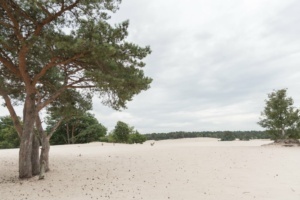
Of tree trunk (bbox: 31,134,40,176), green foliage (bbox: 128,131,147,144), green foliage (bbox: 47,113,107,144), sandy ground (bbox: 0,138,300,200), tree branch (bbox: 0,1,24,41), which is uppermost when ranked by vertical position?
tree branch (bbox: 0,1,24,41)

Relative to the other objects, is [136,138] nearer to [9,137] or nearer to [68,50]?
[9,137]

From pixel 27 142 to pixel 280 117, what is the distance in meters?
22.9

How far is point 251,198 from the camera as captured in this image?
9016mm

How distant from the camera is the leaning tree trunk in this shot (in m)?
13.1

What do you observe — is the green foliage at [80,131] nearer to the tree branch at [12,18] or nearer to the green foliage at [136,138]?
the green foliage at [136,138]

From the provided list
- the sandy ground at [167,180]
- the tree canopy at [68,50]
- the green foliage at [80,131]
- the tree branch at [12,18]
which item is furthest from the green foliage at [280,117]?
the green foliage at [80,131]

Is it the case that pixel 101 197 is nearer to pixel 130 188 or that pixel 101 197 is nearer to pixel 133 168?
pixel 130 188

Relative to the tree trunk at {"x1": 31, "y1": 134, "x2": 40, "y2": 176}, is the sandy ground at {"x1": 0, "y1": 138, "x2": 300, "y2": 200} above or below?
below

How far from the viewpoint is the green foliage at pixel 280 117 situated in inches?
1028

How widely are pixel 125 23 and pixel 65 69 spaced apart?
4.11 metres

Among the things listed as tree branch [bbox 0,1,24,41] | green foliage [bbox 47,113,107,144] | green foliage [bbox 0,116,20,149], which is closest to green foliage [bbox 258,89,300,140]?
tree branch [bbox 0,1,24,41]

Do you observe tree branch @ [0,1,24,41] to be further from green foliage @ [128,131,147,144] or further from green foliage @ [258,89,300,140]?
green foliage @ [128,131,147,144]

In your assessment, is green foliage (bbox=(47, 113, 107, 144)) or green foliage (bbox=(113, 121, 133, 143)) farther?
green foliage (bbox=(47, 113, 107, 144))

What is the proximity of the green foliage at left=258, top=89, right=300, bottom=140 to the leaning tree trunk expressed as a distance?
21809 mm
